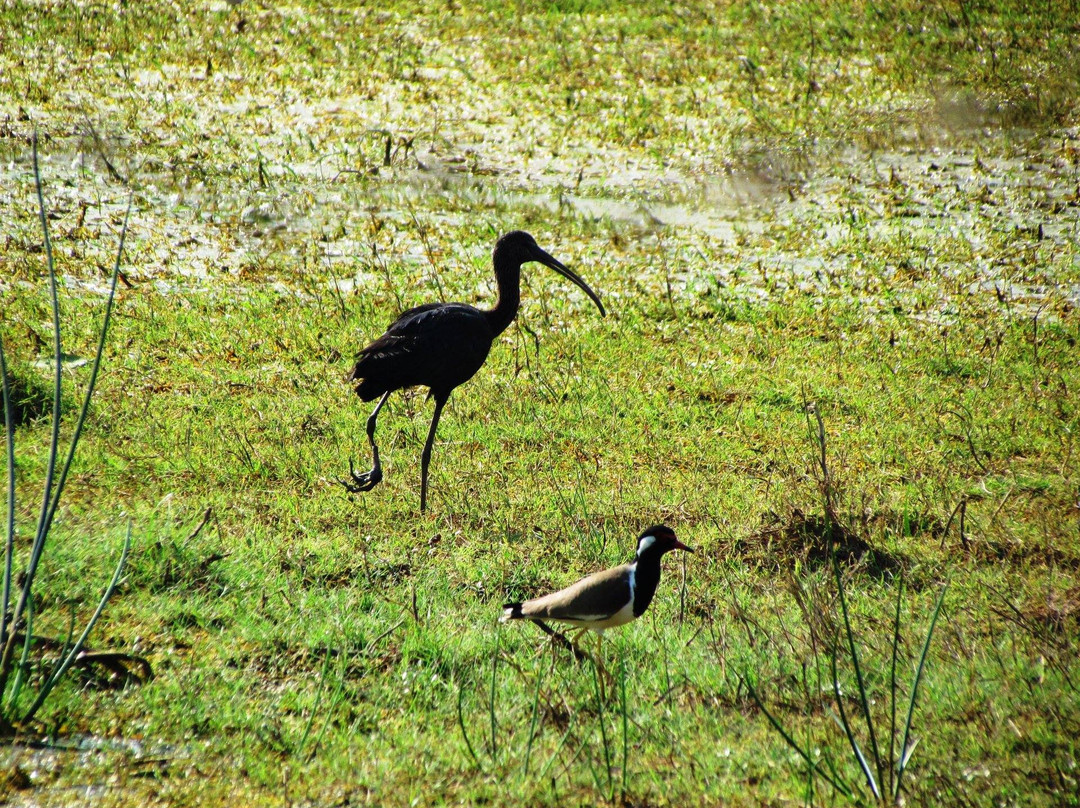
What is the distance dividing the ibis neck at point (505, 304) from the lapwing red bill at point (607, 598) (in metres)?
2.39

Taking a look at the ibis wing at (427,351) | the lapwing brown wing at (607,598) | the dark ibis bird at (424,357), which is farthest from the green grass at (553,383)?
the ibis wing at (427,351)

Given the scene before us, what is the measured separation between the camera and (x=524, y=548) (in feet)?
19.1

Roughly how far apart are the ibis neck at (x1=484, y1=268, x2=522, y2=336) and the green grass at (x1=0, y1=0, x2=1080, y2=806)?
0.77 m

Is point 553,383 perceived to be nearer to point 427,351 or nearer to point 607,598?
point 427,351

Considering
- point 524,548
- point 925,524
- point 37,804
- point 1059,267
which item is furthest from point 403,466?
point 1059,267

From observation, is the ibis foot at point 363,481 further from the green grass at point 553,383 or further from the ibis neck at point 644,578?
the ibis neck at point 644,578

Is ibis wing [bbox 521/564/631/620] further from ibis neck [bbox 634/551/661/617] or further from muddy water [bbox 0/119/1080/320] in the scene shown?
muddy water [bbox 0/119/1080/320]

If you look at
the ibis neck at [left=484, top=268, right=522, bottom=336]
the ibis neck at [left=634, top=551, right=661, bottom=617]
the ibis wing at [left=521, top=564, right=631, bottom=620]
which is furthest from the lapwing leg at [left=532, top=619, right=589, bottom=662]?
the ibis neck at [left=484, top=268, right=522, bottom=336]

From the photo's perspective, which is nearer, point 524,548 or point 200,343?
point 524,548

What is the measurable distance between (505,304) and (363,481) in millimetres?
1321

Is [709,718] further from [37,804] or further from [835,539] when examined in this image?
[37,804]

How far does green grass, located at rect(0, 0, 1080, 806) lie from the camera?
13.7 feet

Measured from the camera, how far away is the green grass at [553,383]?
4.17 metres

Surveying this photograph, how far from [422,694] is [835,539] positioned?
93.0 inches
